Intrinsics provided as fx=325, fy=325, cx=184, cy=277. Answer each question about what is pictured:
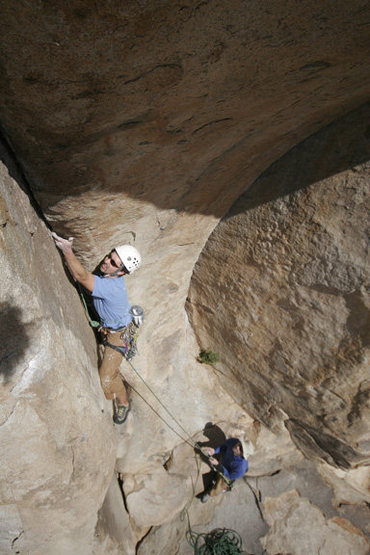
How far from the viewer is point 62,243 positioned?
2504mm

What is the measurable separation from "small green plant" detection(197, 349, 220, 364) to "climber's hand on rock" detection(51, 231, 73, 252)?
2538mm

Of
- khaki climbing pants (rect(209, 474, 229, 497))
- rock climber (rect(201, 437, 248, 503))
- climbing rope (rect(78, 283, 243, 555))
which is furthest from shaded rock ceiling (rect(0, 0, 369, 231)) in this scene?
khaki climbing pants (rect(209, 474, 229, 497))

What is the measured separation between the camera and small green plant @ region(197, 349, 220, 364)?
4.35 metres

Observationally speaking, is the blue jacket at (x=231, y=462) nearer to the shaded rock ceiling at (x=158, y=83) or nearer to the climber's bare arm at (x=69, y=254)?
the climber's bare arm at (x=69, y=254)

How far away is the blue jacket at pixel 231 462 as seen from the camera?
4064 millimetres

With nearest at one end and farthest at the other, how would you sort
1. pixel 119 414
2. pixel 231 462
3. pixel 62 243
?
pixel 62 243
pixel 119 414
pixel 231 462

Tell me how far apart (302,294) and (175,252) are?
4.42 ft

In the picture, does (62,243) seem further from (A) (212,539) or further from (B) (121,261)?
(A) (212,539)

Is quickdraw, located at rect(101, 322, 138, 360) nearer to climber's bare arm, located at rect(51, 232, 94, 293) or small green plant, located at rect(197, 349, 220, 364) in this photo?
climber's bare arm, located at rect(51, 232, 94, 293)

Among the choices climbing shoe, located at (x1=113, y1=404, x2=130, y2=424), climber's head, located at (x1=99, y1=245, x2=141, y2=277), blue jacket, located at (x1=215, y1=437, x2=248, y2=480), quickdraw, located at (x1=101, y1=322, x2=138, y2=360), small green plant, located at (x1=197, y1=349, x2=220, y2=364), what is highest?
climber's head, located at (x1=99, y1=245, x2=141, y2=277)

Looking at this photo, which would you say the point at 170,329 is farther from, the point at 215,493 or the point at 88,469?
the point at 215,493

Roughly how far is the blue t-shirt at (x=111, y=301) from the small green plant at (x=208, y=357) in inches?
60.7

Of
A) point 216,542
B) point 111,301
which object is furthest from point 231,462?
point 111,301

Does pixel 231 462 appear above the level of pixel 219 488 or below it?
above
